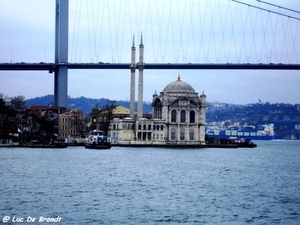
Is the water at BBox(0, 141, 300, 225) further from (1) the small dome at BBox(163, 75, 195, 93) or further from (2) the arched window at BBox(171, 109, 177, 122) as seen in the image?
(1) the small dome at BBox(163, 75, 195, 93)

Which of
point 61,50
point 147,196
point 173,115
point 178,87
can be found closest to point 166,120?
point 173,115

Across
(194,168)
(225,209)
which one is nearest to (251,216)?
(225,209)

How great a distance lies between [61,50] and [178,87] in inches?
549

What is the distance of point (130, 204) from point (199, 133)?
61406mm

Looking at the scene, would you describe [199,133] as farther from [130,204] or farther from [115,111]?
[130,204]

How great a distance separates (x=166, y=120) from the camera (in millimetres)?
81188

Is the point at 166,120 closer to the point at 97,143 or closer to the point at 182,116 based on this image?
the point at 182,116

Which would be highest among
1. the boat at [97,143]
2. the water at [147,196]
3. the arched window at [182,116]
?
the arched window at [182,116]

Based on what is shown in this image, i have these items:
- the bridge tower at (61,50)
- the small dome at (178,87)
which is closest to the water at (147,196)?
the bridge tower at (61,50)

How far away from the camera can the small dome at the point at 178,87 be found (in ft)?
274

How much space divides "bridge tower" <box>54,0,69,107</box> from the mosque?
6.46 metres

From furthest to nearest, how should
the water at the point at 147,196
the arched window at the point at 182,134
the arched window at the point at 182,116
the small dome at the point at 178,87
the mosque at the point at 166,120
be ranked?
the small dome at the point at 178,87 < the arched window at the point at 182,116 < the arched window at the point at 182,134 < the mosque at the point at 166,120 < the water at the point at 147,196

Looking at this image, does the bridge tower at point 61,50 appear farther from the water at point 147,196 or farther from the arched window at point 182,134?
the water at point 147,196

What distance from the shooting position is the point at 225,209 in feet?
67.9
